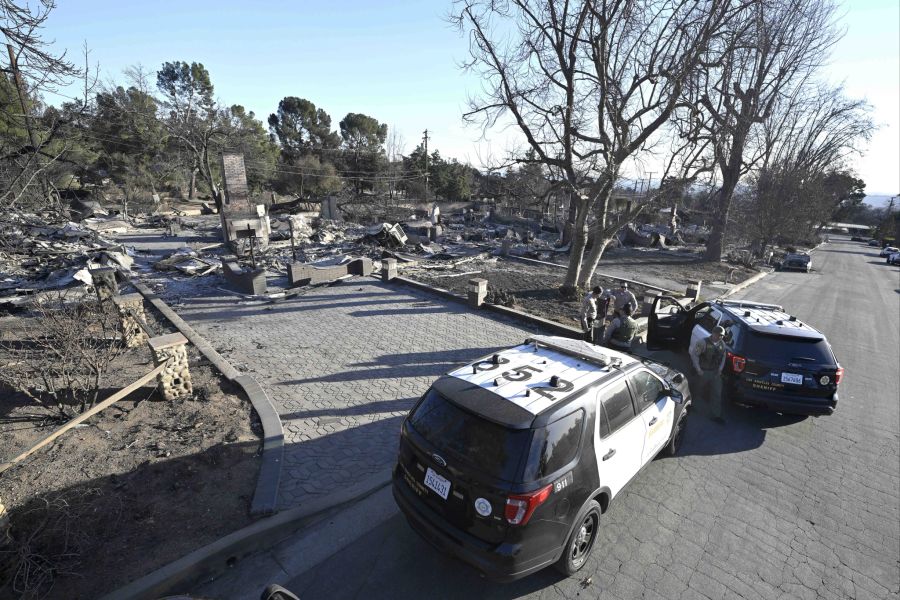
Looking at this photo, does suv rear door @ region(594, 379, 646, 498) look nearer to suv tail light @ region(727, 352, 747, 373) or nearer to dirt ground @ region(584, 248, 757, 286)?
suv tail light @ region(727, 352, 747, 373)

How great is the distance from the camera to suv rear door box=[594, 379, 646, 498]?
3.78m

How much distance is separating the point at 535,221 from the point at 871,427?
3695 centimetres

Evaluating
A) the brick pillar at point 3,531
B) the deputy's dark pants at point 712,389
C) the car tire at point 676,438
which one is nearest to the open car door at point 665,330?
the deputy's dark pants at point 712,389

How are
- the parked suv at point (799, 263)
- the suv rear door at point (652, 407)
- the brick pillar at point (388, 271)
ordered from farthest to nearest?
the parked suv at point (799, 263), the brick pillar at point (388, 271), the suv rear door at point (652, 407)

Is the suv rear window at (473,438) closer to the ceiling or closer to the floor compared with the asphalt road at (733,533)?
closer to the ceiling

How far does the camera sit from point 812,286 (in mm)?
20781

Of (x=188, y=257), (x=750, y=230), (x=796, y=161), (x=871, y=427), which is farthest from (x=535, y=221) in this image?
(x=871, y=427)

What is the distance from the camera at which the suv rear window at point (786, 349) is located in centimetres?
608

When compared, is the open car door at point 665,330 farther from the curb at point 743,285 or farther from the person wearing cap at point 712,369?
the curb at point 743,285

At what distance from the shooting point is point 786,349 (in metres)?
6.19

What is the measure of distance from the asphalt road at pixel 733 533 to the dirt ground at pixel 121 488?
142 centimetres

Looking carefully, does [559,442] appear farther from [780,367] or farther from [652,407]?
[780,367]

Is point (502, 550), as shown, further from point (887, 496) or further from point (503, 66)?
point (503, 66)

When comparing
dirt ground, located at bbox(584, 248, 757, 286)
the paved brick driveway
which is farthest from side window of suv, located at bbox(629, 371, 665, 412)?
dirt ground, located at bbox(584, 248, 757, 286)
